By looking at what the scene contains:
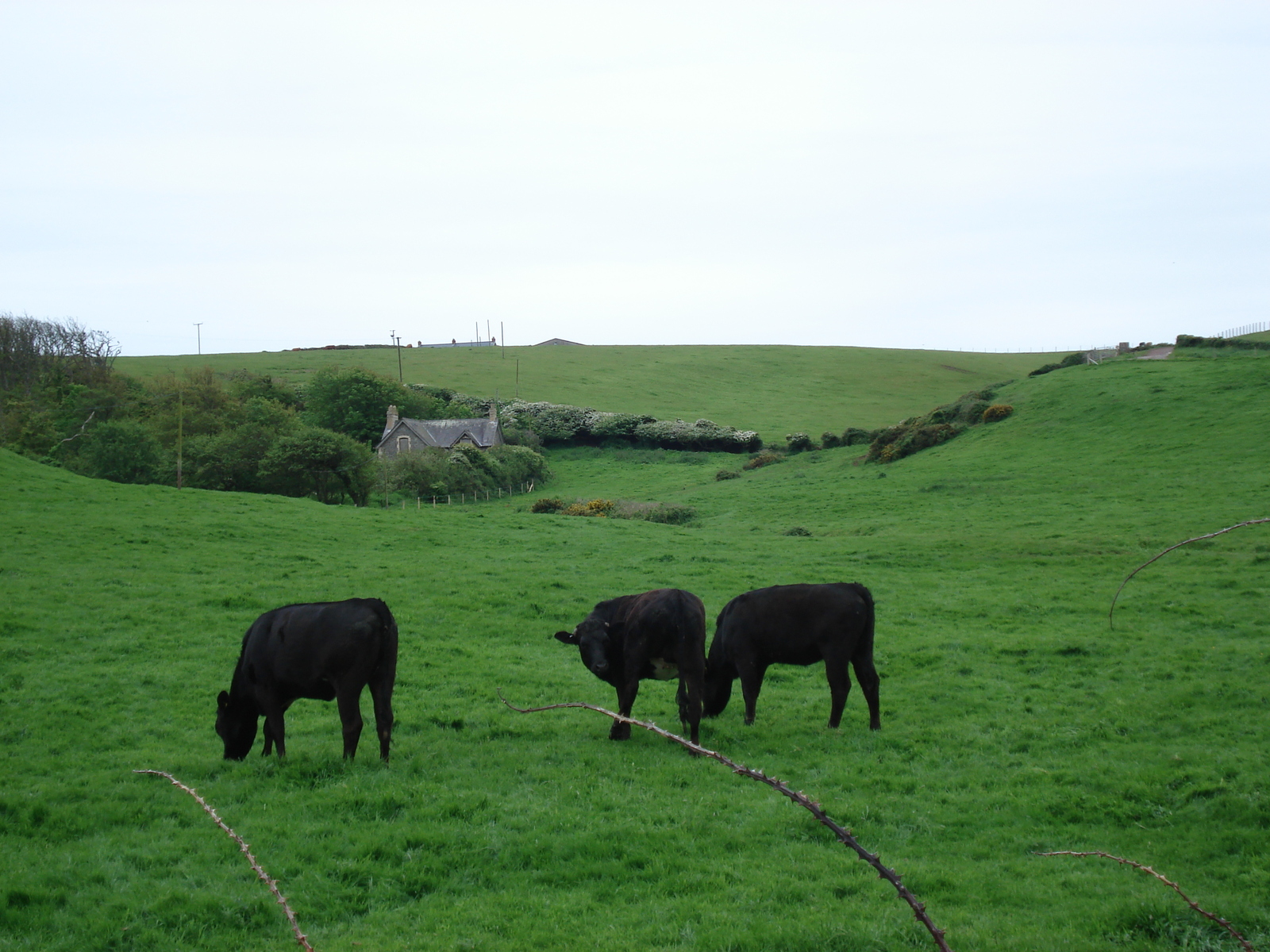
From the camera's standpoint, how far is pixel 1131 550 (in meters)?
25.9

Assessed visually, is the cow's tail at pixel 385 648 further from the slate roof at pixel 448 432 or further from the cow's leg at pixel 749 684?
the slate roof at pixel 448 432

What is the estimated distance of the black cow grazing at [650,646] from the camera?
11.3 m

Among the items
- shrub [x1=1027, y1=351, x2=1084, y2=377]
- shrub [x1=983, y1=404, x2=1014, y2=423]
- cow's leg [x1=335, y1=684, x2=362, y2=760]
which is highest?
A: shrub [x1=1027, y1=351, x2=1084, y2=377]

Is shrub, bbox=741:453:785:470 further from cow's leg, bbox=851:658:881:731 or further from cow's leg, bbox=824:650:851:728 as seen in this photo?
cow's leg, bbox=824:650:851:728

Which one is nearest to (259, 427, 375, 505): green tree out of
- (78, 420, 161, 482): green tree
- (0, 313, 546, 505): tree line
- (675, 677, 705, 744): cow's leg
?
(0, 313, 546, 505): tree line

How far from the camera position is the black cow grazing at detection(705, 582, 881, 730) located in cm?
1177

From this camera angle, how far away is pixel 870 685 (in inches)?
472

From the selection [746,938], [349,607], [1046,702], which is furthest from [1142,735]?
[349,607]

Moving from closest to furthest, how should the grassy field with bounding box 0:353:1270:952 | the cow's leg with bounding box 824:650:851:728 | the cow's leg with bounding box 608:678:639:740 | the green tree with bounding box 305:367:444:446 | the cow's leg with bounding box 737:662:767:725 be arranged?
the grassy field with bounding box 0:353:1270:952 < the cow's leg with bounding box 608:678:639:740 < the cow's leg with bounding box 824:650:851:728 < the cow's leg with bounding box 737:662:767:725 < the green tree with bounding box 305:367:444:446

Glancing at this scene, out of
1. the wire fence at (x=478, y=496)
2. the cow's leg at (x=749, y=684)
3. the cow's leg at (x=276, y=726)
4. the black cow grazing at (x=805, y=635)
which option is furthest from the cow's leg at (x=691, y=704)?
the wire fence at (x=478, y=496)

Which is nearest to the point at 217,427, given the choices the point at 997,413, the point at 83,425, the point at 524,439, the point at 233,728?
the point at 83,425

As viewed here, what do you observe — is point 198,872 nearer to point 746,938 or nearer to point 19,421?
point 746,938

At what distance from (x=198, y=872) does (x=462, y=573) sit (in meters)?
16.9

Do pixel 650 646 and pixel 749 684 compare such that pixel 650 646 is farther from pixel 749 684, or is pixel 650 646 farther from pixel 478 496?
pixel 478 496
